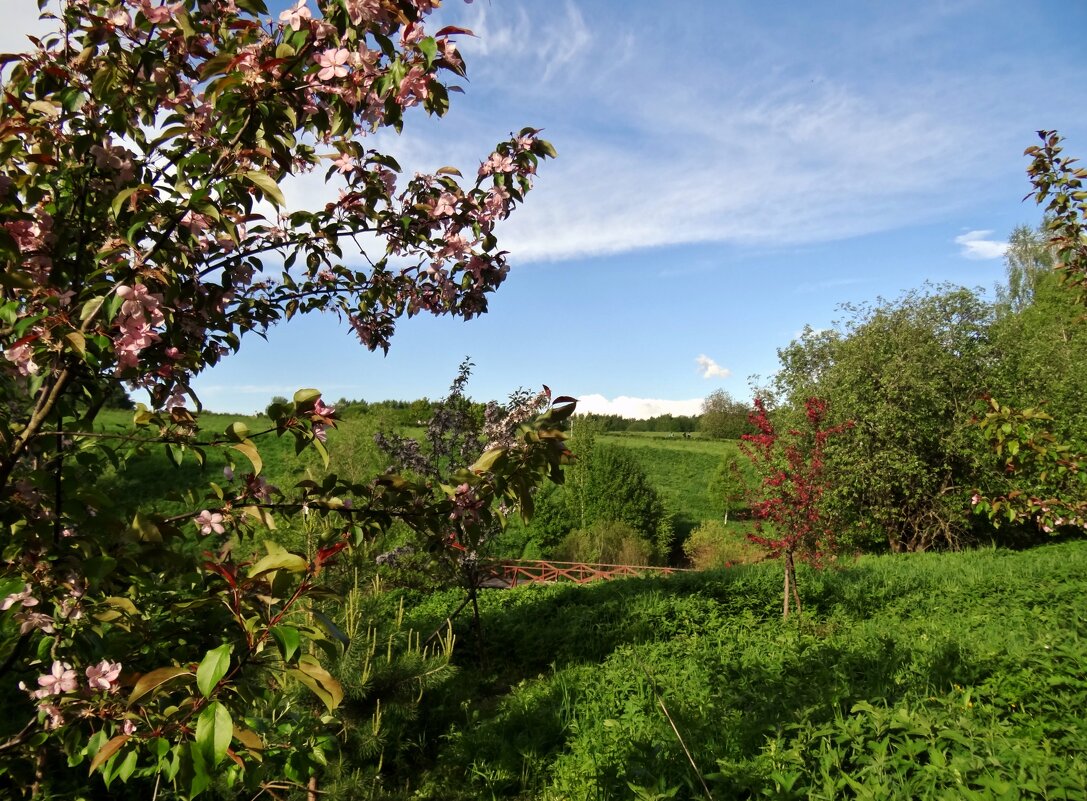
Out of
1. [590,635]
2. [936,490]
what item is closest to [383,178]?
[590,635]

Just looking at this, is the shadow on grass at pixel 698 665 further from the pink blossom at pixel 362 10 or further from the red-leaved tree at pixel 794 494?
the pink blossom at pixel 362 10

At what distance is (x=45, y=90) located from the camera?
1738 mm

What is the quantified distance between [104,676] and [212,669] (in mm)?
633

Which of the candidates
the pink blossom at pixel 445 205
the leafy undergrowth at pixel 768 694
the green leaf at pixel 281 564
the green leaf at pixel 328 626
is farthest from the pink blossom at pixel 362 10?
the leafy undergrowth at pixel 768 694

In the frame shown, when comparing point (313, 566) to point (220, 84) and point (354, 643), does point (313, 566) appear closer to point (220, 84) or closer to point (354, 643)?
point (220, 84)

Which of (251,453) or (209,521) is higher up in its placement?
(251,453)

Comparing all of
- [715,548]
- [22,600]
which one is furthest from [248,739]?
[715,548]

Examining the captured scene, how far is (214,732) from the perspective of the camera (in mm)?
1044

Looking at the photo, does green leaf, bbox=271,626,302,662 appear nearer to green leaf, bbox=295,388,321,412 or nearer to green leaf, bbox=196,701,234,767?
green leaf, bbox=196,701,234,767

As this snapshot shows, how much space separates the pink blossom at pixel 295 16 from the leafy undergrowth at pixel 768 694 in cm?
186

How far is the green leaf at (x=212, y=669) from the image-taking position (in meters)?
1.02

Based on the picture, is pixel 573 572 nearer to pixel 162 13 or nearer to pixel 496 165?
pixel 496 165

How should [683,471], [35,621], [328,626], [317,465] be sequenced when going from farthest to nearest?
[683,471], [317,465], [35,621], [328,626]

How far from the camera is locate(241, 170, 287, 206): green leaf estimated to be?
1328 mm
